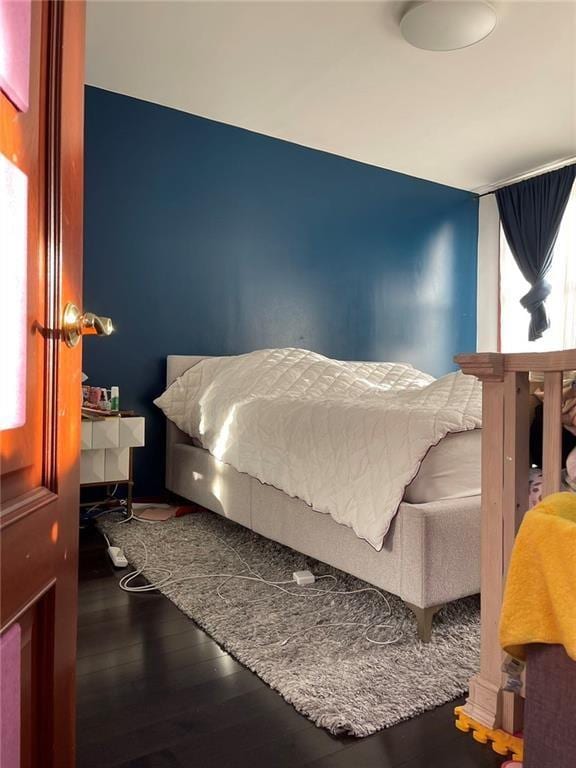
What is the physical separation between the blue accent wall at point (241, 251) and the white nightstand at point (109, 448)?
46 cm

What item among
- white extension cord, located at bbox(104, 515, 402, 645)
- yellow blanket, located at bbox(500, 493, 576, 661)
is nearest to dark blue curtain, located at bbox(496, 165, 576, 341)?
white extension cord, located at bbox(104, 515, 402, 645)

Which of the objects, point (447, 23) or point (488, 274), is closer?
point (447, 23)

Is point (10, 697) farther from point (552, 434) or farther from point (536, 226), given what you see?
point (536, 226)

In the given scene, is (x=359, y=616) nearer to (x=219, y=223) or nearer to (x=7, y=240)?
(x=7, y=240)

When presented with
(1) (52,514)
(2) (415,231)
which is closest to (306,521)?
(1) (52,514)

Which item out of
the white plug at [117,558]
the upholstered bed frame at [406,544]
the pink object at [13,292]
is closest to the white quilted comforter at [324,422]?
the upholstered bed frame at [406,544]

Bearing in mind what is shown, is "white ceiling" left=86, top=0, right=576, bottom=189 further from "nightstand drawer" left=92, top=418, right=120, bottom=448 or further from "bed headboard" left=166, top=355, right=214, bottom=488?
"nightstand drawer" left=92, top=418, right=120, bottom=448

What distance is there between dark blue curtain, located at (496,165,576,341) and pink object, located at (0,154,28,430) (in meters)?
4.40

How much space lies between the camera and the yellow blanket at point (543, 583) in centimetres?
76

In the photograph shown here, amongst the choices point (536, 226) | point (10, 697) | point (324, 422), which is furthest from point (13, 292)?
point (536, 226)

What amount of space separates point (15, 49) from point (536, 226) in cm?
455

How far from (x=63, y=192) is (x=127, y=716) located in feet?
3.81

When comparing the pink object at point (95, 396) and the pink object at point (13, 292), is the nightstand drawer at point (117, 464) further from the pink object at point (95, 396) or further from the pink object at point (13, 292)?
the pink object at point (13, 292)

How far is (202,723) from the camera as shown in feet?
4.07
